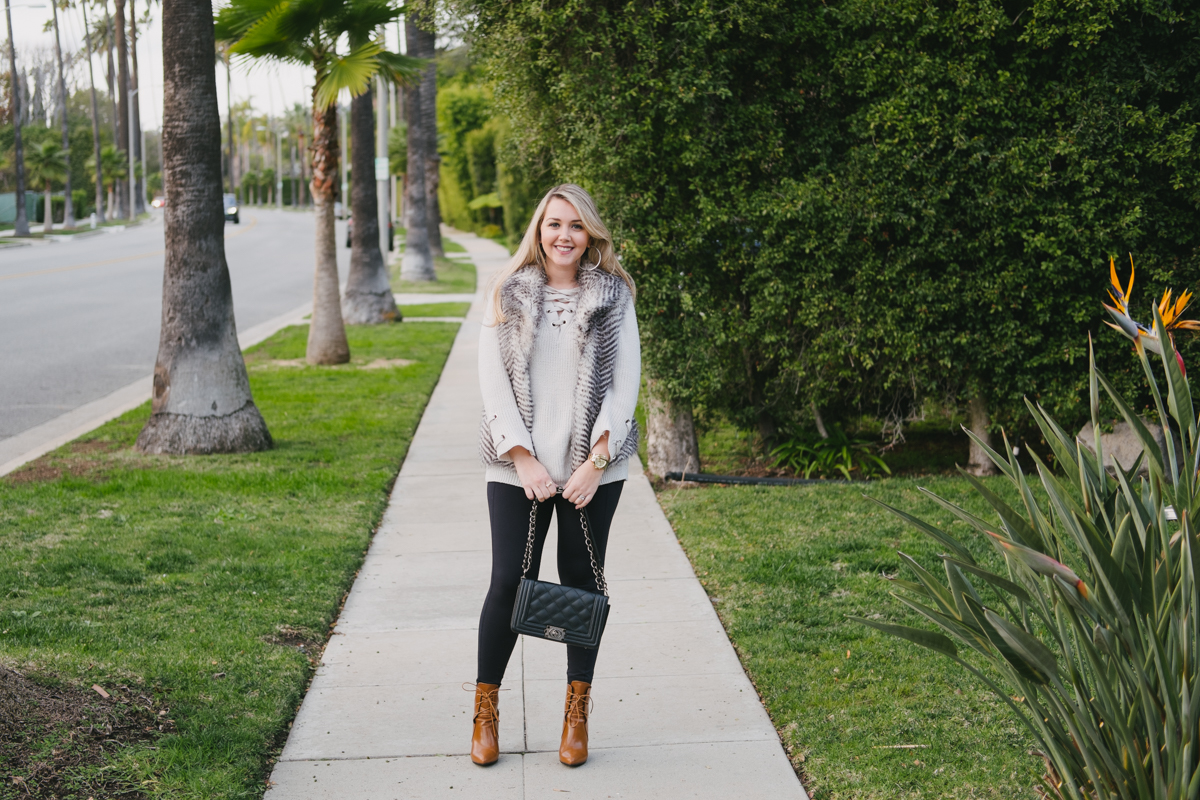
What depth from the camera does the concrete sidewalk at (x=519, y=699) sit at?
3482mm

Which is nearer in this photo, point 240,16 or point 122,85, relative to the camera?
point 240,16

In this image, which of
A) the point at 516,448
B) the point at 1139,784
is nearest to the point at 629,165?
the point at 516,448

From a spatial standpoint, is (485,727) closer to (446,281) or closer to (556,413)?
(556,413)

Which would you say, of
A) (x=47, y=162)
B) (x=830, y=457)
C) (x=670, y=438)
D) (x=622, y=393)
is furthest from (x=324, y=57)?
(x=47, y=162)

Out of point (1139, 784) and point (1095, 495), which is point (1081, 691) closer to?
point (1139, 784)

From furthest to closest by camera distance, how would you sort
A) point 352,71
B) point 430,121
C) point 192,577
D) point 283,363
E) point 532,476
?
point 430,121 → point 283,363 → point 352,71 → point 192,577 → point 532,476

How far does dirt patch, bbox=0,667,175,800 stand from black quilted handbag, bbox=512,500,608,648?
121 centimetres

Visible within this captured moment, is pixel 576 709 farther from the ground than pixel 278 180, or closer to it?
closer to it

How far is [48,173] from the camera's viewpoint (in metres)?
54.5

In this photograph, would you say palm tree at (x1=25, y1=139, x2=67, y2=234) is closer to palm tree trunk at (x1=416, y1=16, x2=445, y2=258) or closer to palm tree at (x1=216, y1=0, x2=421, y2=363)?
palm tree trunk at (x1=416, y1=16, x2=445, y2=258)

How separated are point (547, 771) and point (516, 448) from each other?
3.37 ft

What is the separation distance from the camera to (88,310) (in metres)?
18.5

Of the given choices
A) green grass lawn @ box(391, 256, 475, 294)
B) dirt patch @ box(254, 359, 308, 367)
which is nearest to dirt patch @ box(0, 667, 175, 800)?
dirt patch @ box(254, 359, 308, 367)

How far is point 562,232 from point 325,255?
990 centimetres
